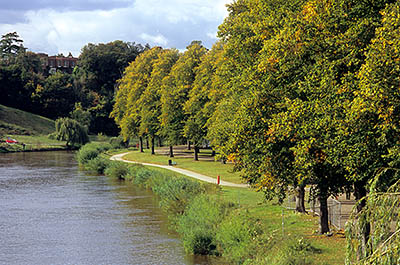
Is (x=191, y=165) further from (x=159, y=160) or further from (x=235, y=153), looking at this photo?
(x=235, y=153)

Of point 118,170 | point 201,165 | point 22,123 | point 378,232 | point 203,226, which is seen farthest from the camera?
point 22,123

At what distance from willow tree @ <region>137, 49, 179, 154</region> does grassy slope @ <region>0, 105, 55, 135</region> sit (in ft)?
163

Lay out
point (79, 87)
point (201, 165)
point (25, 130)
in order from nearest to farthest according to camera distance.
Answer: point (201, 165), point (25, 130), point (79, 87)

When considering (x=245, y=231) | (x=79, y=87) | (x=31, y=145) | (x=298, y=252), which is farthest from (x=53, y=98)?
(x=298, y=252)

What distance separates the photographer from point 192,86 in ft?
212

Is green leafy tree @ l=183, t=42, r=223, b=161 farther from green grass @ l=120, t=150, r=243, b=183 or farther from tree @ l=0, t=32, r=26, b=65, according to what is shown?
tree @ l=0, t=32, r=26, b=65

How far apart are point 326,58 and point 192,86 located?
147 ft

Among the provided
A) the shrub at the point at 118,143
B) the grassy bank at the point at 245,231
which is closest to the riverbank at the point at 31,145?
the shrub at the point at 118,143

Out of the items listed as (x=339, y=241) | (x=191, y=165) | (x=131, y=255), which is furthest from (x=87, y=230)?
(x=191, y=165)

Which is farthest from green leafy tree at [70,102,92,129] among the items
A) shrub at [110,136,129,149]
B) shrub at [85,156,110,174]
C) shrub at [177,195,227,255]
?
shrub at [177,195,227,255]

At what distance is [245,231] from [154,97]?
168 ft

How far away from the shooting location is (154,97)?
2869 inches

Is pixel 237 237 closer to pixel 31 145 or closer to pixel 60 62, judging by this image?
pixel 31 145

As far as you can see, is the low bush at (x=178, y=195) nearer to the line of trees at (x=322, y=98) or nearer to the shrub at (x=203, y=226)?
the shrub at (x=203, y=226)
